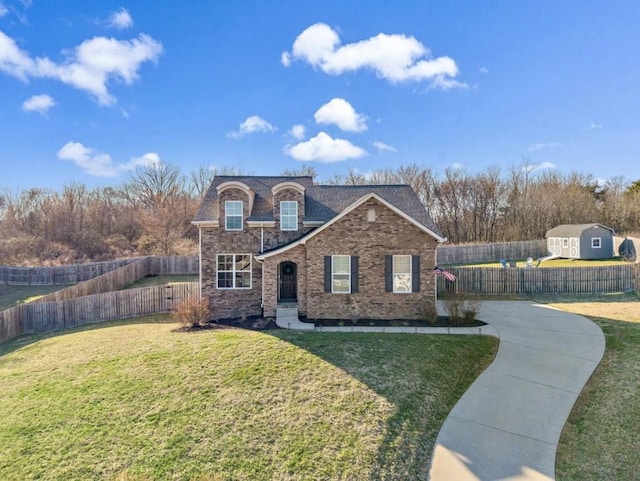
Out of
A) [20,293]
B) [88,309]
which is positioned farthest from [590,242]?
[20,293]

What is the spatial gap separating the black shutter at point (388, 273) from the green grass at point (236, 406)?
130 inches

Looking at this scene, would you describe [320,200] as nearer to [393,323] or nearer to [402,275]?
[402,275]

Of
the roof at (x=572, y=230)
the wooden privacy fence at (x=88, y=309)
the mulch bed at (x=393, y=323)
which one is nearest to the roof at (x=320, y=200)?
the mulch bed at (x=393, y=323)

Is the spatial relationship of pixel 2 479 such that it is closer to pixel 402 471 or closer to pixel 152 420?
pixel 152 420

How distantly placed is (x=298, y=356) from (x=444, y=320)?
24.0 feet

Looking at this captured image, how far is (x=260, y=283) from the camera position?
16781 mm

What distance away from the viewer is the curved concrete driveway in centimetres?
623

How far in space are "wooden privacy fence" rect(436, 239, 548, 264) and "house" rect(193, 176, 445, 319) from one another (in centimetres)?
2090

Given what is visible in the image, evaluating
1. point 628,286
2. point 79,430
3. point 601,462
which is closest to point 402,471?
point 601,462

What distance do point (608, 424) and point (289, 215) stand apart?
517 inches

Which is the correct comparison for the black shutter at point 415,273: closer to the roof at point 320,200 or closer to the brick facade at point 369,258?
the brick facade at point 369,258

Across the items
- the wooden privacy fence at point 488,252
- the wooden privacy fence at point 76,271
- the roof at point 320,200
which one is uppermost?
the roof at point 320,200

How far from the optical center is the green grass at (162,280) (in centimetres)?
2714

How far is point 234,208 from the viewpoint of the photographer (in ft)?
55.1
